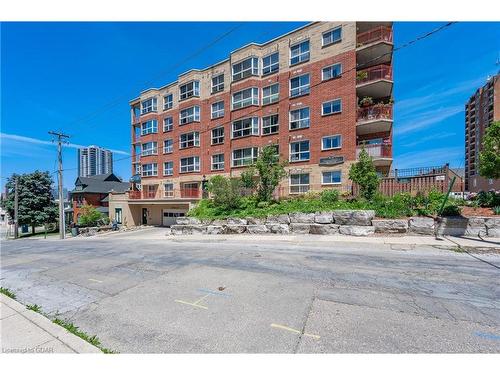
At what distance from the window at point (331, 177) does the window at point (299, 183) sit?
1.53 meters

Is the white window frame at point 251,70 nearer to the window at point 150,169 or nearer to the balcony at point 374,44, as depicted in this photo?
the balcony at point 374,44

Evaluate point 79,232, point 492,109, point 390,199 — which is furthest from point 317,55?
point 492,109

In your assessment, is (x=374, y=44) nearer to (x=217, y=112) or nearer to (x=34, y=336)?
(x=217, y=112)

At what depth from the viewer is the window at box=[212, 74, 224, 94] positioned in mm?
26197

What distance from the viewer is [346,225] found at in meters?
12.8

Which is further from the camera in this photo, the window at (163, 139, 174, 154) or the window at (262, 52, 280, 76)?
the window at (163, 139, 174, 154)

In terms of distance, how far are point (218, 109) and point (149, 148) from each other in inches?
485

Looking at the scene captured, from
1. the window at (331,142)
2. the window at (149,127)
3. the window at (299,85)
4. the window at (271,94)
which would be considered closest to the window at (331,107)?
the window at (331,142)

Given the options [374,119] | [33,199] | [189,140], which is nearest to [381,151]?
[374,119]

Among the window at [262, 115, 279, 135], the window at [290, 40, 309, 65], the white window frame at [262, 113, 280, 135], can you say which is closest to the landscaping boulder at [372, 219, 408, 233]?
the white window frame at [262, 113, 280, 135]

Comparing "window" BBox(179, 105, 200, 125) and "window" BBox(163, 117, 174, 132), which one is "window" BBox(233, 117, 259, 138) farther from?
"window" BBox(163, 117, 174, 132)

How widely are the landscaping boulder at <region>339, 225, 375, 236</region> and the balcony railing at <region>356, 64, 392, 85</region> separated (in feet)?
42.4

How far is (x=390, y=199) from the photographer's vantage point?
1329cm

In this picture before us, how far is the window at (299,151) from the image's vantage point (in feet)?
70.1
